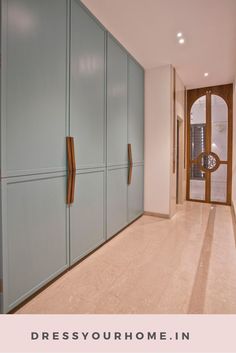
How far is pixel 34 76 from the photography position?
77.2 inches

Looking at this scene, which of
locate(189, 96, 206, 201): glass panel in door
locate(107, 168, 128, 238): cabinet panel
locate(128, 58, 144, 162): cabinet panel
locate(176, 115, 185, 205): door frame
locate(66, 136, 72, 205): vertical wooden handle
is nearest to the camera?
locate(66, 136, 72, 205): vertical wooden handle

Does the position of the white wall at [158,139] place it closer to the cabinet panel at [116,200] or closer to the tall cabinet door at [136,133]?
the tall cabinet door at [136,133]

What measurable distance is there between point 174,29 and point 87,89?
1.68 metres

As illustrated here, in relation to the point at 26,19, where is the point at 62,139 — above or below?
below

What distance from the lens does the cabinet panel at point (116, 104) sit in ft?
10.8

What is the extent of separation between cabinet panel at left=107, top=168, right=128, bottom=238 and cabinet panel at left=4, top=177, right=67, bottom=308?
108 centimetres

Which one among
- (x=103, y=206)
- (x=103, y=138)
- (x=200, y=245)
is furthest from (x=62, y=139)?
(x=200, y=245)

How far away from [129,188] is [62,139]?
2.06 meters

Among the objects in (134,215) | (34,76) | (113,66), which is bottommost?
(134,215)

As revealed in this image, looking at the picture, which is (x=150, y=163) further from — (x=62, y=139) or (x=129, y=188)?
(x=62, y=139)

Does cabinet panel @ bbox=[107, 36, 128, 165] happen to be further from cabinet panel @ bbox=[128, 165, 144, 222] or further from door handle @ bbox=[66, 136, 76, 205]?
door handle @ bbox=[66, 136, 76, 205]

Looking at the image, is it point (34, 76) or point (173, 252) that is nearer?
point (34, 76)

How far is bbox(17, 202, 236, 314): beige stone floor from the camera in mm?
1929

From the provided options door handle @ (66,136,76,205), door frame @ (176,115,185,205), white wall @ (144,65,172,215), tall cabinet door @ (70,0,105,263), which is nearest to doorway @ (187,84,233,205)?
door frame @ (176,115,185,205)
